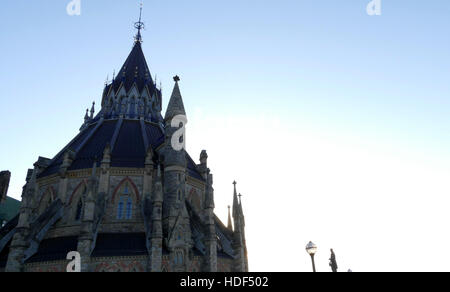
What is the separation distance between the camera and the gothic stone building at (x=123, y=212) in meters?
24.6

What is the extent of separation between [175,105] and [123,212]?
36.0 ft

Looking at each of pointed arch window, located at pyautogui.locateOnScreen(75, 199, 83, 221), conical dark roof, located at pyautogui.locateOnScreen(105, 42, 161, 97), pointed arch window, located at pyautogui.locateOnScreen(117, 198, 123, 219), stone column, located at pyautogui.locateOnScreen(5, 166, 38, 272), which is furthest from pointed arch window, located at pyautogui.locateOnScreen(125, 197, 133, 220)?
conical dark roof, located at pyautogui.locateOnScreen(105, 42, 161, 97)

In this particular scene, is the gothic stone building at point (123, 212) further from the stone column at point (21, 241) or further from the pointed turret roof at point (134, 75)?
the pointed turret roof at point (134, 75)

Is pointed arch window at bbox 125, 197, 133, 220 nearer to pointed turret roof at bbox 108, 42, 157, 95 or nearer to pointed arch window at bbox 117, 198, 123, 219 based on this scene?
pointed arch window at bbox 117, 198, 123, 219

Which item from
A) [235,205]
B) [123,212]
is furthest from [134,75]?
[235,205]

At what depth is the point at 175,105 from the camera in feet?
108

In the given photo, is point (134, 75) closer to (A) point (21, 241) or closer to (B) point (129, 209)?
(B) point (129, 209)

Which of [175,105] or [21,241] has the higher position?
[175,105]

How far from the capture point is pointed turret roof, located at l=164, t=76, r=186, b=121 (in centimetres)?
3228

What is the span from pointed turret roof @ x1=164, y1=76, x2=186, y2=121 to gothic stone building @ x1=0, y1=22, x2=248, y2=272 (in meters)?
0.10

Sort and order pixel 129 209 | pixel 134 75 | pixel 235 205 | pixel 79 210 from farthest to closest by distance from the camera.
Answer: pixel 134 75 → pixel 235 205 → pixel 79 210 → pixel 129 209

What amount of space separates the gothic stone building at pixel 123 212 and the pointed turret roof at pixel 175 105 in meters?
0.10
